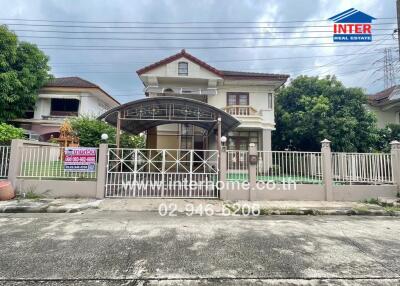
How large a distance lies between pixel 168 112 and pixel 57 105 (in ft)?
58.1

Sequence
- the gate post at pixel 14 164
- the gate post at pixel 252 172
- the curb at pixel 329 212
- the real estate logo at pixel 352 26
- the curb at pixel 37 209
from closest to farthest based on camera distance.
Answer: the curb at pixel 37 209 → the curb at pixel 329 212 → the gate post at pixel 14 164 → the gate post at pixel 252 172 → the real estate logo at pixel 352 26

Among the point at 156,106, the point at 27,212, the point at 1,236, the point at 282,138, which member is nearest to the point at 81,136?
the point at 156,106

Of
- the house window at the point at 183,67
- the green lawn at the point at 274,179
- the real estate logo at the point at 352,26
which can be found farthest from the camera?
the house window at the point at 183,67

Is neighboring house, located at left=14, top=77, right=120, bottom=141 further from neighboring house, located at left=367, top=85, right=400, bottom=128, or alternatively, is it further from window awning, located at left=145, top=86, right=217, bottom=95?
neighboring house, located at left=367, top=85, right=400, bottom=128

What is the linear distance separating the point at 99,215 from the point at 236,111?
482 inches

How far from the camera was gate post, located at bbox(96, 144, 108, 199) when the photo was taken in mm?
8852

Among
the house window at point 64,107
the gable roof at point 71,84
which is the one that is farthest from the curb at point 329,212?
the house window at point 64,107

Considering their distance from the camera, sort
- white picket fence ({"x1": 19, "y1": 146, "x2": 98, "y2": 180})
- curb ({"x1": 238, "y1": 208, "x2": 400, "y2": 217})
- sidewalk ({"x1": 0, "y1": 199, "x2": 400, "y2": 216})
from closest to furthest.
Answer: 1. sidewalk ({"x1": 0, "y1": 199, "x2": 400, "y2": 216})
2. curb ({"x1": 238, "y1": 208, "x2": 400, "y2": 217})
3. white picket fence ({"x1": 19, "y1": 146, "x2": 98, "y2": 180})

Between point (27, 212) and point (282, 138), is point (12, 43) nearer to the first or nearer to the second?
point (27, 212)

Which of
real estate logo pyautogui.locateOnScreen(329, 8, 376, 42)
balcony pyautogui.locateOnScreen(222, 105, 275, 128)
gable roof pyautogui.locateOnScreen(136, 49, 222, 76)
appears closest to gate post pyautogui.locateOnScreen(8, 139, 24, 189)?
gable roof pyautogui.locateOnScreen(136, 49, 222, 76)

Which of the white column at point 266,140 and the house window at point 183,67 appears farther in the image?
the house window at point 183,67

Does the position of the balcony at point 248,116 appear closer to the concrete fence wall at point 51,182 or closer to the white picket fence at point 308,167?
the white picket fence at point 308,167

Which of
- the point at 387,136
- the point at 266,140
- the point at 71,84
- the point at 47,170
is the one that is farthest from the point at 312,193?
the point at 71,84

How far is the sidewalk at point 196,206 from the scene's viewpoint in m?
7.57
